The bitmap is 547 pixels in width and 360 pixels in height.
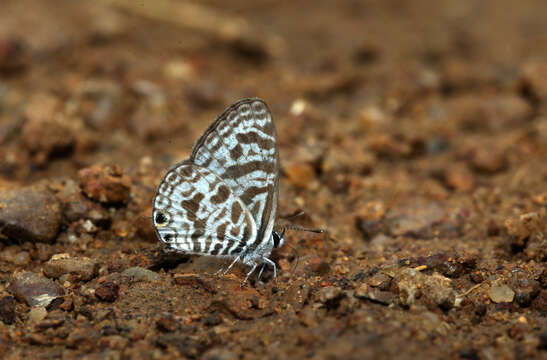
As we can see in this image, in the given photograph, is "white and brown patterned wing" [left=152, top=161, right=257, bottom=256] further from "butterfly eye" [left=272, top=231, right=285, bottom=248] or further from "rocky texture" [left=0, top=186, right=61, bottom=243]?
"rocky texture" [left=0, top=186, right=61, bottom=243]

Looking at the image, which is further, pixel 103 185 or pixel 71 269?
pixel 103 185

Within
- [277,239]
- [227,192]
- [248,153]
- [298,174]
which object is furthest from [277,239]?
[298,174]

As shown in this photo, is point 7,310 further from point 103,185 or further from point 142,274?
point 103,185

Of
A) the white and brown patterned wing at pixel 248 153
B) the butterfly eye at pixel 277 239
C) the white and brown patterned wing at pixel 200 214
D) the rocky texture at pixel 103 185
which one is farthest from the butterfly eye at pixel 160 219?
the butterfly eye at pixel 277 239

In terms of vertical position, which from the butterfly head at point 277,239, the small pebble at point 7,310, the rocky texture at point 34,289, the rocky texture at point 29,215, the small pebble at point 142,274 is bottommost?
the small pebble at point 7,310

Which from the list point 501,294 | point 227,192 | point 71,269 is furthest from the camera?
point 227,192

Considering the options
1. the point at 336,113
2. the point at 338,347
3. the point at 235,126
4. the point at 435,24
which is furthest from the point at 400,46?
the point at 338,347

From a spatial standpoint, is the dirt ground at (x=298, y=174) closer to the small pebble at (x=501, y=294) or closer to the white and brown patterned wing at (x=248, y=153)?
the small pebble at (x=501, y=294)

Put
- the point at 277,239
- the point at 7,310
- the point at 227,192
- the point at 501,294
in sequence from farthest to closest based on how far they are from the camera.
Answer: the point at 277,239, the point at 227,192, the point at 501,294, the point at 7,310
